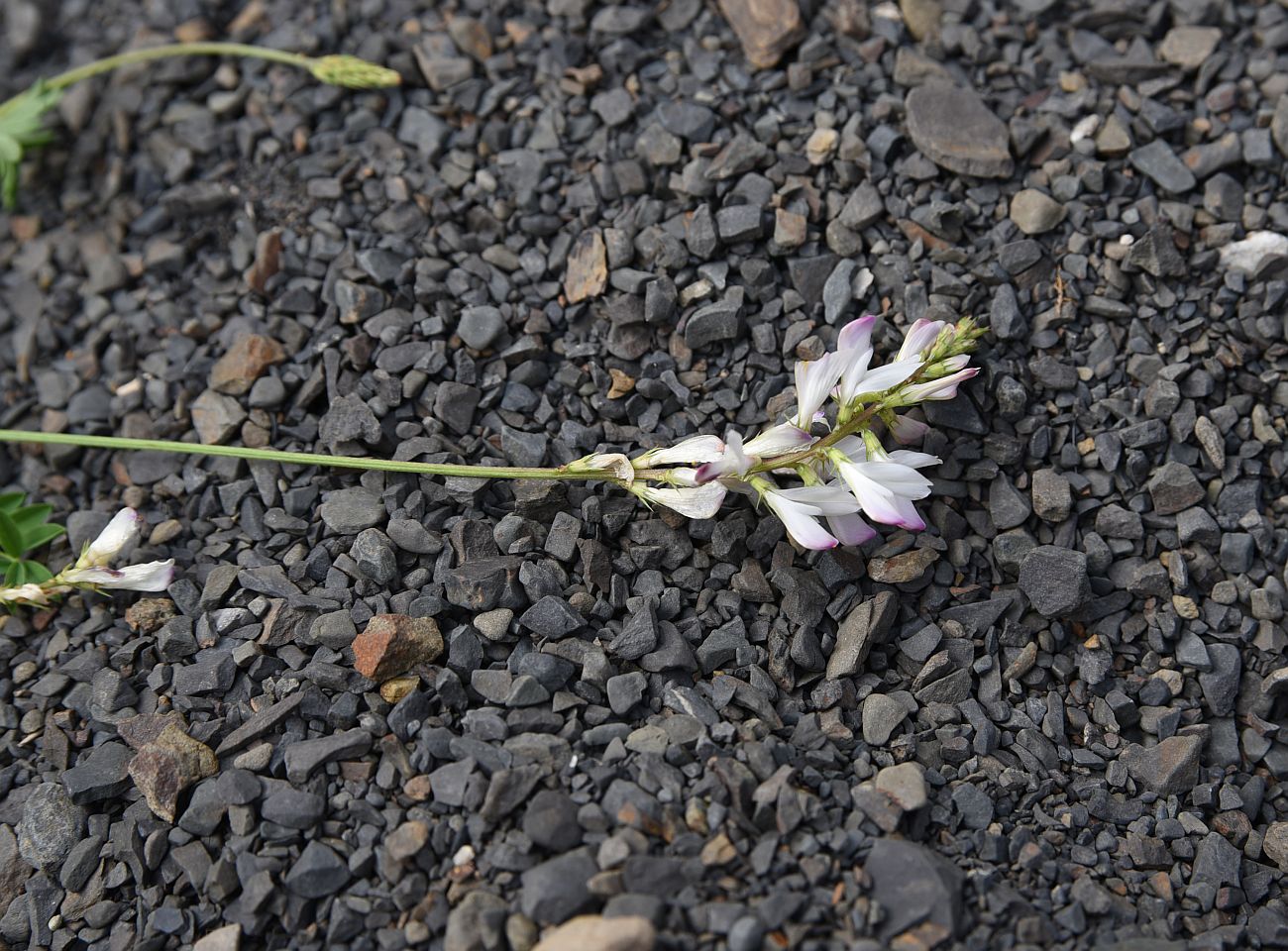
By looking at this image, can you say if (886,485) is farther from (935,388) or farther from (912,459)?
(935,388)

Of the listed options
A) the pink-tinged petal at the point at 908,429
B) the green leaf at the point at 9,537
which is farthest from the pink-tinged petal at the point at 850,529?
the green leaf at the point at 9,537

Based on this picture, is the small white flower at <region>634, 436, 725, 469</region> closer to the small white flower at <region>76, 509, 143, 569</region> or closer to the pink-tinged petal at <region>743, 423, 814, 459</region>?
the pink-tinged petal at <region>743, 423, 814, 459</region>

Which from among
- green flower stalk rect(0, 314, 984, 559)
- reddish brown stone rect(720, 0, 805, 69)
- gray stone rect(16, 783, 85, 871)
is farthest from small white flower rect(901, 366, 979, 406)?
gray stone rect(16, 783, 85, 871)

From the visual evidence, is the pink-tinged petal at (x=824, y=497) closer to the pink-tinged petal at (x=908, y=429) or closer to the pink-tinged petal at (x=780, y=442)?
the pink-tinged petal at (x=780, y=442)

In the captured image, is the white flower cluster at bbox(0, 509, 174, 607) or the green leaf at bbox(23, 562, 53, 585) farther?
the green leaf at bbox(23, 562, 53, 585)

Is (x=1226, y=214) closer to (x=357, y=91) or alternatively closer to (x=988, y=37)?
(x=988, y=37)

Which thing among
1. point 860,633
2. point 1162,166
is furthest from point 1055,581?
point 1162,166

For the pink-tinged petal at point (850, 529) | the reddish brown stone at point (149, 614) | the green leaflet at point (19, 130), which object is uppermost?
the green leaflet at point (19, 130)
